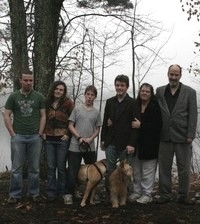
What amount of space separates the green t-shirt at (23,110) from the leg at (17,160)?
0.15m

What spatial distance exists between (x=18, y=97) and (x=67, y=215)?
2048 mm

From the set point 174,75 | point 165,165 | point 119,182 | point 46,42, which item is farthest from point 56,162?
point 46,42

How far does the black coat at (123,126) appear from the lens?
254 inches

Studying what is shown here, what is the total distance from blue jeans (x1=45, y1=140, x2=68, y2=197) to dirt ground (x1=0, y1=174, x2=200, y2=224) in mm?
284

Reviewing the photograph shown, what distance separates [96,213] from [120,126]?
1.41 metres

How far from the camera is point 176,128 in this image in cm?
659

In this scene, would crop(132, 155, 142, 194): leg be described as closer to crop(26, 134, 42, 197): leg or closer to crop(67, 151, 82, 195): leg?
crop(67, 151, 82, 195): leg

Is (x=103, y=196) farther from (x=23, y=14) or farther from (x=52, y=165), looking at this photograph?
(x=23, y=14)

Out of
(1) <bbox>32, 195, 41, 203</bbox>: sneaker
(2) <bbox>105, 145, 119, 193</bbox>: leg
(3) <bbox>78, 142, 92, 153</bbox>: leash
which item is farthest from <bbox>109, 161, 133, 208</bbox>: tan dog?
(1) <bbox>32, 195, 41, 203</bbox>: sneaker

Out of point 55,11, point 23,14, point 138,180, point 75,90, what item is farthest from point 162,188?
point 75,90

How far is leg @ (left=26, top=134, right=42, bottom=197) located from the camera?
6.72 meters

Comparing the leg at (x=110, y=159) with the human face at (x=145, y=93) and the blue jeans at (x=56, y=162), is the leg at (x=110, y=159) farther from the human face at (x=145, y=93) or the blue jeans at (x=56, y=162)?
the human face at (x=145, y=93)

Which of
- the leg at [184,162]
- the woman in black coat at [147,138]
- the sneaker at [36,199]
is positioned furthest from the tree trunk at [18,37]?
the leg at [184,162]

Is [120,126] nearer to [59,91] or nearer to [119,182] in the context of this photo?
[119,182]
